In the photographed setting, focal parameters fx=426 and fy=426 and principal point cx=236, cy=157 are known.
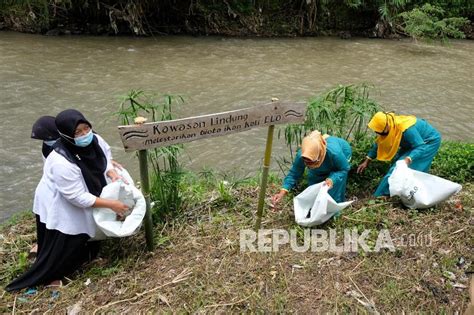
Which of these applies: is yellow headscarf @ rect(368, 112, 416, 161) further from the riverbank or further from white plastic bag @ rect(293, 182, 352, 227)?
the riverbank

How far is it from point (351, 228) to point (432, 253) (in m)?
0.60

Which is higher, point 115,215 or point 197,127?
point 197,127

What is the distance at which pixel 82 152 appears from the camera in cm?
282

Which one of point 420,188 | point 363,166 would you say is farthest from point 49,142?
point 420,188

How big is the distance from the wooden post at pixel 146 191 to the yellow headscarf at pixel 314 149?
46.3 inches

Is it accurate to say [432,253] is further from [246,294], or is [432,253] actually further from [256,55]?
→ [256,55]

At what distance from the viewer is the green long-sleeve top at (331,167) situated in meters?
3.40

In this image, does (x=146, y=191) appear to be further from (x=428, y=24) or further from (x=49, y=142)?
(x=428, y=24)

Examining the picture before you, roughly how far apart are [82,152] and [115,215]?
491mm

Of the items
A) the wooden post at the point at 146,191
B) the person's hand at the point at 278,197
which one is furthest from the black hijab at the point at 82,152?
the person's hand at the point at 278,197

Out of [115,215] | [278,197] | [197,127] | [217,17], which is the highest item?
[217,17]

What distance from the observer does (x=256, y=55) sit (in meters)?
11.0

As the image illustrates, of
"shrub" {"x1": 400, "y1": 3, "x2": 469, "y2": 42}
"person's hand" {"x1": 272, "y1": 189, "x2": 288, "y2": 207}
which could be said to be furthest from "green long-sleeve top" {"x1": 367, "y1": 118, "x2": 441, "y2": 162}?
"shrub" {"x1": 400, "y1": 3, "x2": 469, "y2": 42}

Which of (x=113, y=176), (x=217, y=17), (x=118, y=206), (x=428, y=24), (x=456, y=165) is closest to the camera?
(x=118, y=206)
